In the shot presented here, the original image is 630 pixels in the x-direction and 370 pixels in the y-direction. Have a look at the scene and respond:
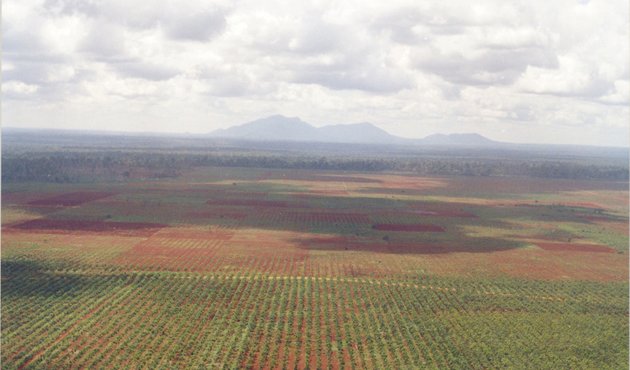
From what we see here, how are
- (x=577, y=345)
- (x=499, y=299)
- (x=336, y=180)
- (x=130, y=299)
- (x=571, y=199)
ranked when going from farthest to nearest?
1. (x=336, y=180)
2. (x=571, y=199)
3. (x=499, y=299)
4. (x=130, y=299)
5. (x=577, y=345)

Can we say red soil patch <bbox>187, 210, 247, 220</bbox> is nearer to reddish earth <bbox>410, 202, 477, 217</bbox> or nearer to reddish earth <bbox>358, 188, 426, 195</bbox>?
reddish earth <bbox>410, 202, 477, 217</bbox>

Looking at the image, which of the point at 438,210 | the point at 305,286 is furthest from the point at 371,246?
the point at 438,210

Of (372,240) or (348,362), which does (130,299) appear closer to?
(348,362)

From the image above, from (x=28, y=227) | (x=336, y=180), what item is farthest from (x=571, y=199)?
(x=28, y=227)

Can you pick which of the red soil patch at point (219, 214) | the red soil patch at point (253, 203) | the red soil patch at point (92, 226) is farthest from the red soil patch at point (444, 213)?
the red soil patch at point (92, 226)

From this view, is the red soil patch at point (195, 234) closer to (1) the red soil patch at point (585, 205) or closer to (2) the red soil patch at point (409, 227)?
(2) the red soil patch at point (409, 227)

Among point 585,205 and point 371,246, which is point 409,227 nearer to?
point 371,246
